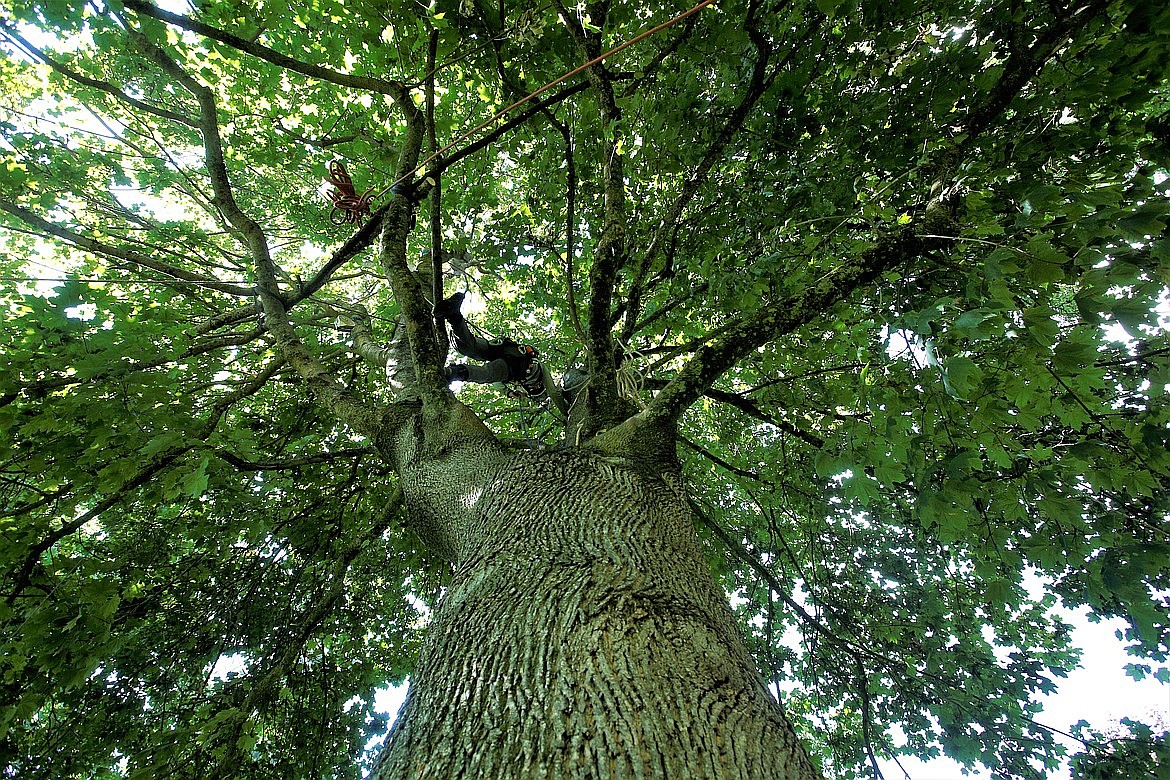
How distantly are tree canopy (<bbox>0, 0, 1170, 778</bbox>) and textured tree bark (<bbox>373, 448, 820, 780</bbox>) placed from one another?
3.18 ft

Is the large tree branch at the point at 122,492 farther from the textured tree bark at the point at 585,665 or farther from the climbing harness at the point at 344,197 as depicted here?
the climbing harness at the point at 344,197

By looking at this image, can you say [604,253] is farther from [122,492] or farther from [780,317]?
[122,492]

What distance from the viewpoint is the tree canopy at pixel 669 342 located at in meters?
2.18

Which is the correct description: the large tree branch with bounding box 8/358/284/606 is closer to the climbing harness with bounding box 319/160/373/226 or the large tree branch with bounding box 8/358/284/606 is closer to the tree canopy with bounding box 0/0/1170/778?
the tree canopy with bounding box 0/0/1170/778

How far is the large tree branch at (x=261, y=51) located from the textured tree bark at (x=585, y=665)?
2.94m

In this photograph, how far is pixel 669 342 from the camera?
588 centimetres

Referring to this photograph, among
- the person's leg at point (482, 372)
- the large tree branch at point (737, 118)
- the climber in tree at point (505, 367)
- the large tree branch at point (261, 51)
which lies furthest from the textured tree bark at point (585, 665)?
the large tree branch at point (261, 51)

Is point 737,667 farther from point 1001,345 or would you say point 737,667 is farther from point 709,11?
point 709,11

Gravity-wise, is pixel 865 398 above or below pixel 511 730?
above

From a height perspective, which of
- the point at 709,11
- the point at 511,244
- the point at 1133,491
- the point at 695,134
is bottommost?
the point at 1133,491

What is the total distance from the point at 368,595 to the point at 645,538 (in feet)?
14.4

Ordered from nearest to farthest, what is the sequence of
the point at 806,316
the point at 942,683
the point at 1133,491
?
the point at 1133,491 → the point at 806,316 → the point at 942,683

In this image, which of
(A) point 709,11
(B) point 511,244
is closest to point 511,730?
(A) point 709,11

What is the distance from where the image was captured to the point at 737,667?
4.35 feet
